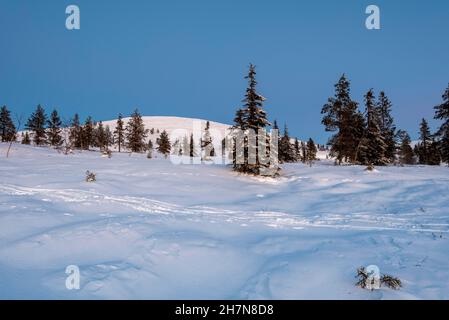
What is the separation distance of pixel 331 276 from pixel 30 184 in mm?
13930

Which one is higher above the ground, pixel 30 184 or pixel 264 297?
pixel 30 184

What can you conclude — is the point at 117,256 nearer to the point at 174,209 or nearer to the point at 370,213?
the point at 174,209

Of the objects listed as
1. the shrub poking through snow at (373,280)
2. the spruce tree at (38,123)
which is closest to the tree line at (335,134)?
the spruce tree at (38,123)

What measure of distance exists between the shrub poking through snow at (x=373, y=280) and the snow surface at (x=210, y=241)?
0.49ft

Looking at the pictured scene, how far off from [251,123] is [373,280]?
1890 centimetres

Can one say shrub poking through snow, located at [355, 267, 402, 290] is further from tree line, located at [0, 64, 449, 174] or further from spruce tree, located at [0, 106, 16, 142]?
spruce tree, located at [0, 106, 16, 142]

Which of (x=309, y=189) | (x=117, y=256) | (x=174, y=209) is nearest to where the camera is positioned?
(x=117, y=256)

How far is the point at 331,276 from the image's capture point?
7180 mm

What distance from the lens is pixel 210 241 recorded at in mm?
9461

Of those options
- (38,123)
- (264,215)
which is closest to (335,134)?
(264,215)

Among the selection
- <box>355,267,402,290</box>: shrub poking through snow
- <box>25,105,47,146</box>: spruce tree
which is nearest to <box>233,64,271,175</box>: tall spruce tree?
<box>355,267,402,290</box>: shrub poking through snow

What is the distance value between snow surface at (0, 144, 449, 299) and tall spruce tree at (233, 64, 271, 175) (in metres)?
6.64

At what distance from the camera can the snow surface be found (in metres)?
6.80
